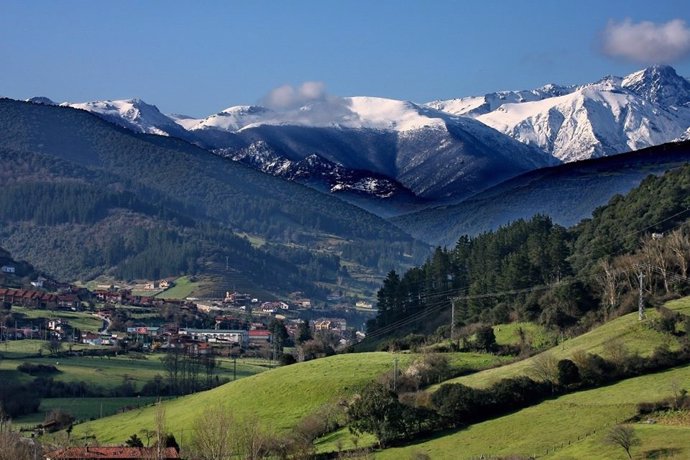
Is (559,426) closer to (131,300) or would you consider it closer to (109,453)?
(109,453)

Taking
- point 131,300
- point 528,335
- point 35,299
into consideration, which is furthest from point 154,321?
point 528,335

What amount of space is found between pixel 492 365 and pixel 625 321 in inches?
310

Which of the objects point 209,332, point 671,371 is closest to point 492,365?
point 671,371

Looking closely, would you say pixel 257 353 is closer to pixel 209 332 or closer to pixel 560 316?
pixel 209 332

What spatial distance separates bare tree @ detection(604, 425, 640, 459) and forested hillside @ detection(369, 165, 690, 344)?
27.4m

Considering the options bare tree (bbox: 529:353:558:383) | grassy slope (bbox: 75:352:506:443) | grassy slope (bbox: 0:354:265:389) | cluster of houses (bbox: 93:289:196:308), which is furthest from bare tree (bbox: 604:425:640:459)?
cluster of houses (bbox: 93:289:196:308)

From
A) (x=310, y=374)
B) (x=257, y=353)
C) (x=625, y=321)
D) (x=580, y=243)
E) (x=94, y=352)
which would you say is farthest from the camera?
(x=257, y=353)

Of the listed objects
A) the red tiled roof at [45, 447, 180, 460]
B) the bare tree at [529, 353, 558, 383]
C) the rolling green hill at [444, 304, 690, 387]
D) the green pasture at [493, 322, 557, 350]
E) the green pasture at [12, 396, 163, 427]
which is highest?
the green pasture at [493, 322, 557, 350]

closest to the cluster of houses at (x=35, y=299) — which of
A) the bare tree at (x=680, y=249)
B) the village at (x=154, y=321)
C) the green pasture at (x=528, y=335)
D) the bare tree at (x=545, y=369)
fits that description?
the village at (x=154, y=321)

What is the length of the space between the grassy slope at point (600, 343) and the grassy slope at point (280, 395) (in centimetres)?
470

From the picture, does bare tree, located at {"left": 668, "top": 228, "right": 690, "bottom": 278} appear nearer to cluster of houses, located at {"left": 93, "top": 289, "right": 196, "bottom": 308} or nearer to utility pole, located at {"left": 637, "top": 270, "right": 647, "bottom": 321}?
utility pole, located at {"left": 637, "top": 270, "right": 647, "bottom": 321}

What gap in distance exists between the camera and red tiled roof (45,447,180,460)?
61656 mm

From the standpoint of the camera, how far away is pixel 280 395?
7725 cm

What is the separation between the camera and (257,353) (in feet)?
419
